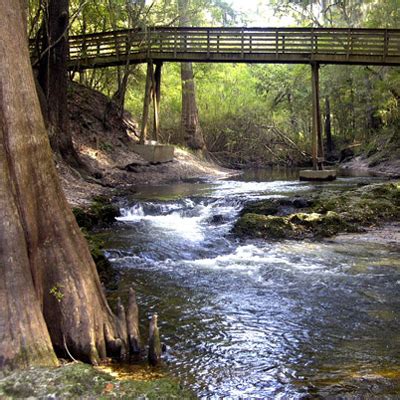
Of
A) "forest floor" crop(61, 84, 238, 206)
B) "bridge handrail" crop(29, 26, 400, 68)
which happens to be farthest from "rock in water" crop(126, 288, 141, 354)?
"bridge handrail" crop(29, 26, 400, 68)

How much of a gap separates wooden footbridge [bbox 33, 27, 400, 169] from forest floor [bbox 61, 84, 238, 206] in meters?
1.68

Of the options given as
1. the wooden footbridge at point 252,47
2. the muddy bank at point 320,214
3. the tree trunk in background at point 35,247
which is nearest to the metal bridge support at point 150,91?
the wooden footbridge at point 252,47

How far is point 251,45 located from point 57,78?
24.2 ft

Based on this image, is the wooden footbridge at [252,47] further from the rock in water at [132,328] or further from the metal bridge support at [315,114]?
the rock in water at [132,328]

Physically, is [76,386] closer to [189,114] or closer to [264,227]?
[264,227]

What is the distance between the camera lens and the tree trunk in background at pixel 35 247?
3850 mm

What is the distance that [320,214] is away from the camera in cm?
1137

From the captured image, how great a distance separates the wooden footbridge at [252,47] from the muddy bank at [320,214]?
268 inches

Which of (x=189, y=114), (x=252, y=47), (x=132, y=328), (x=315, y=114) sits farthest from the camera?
(x=189, y=114)

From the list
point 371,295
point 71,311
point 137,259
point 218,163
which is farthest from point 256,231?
point 218,163

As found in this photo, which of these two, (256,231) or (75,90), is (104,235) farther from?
(75,90)

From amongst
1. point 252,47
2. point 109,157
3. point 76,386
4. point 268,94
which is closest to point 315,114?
point 252,47

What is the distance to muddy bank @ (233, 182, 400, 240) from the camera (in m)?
10.5

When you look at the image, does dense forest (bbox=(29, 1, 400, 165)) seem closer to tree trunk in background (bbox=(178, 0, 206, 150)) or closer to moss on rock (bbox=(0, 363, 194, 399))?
tree trunk in background (bbox=(178, 0, 206, 150))
